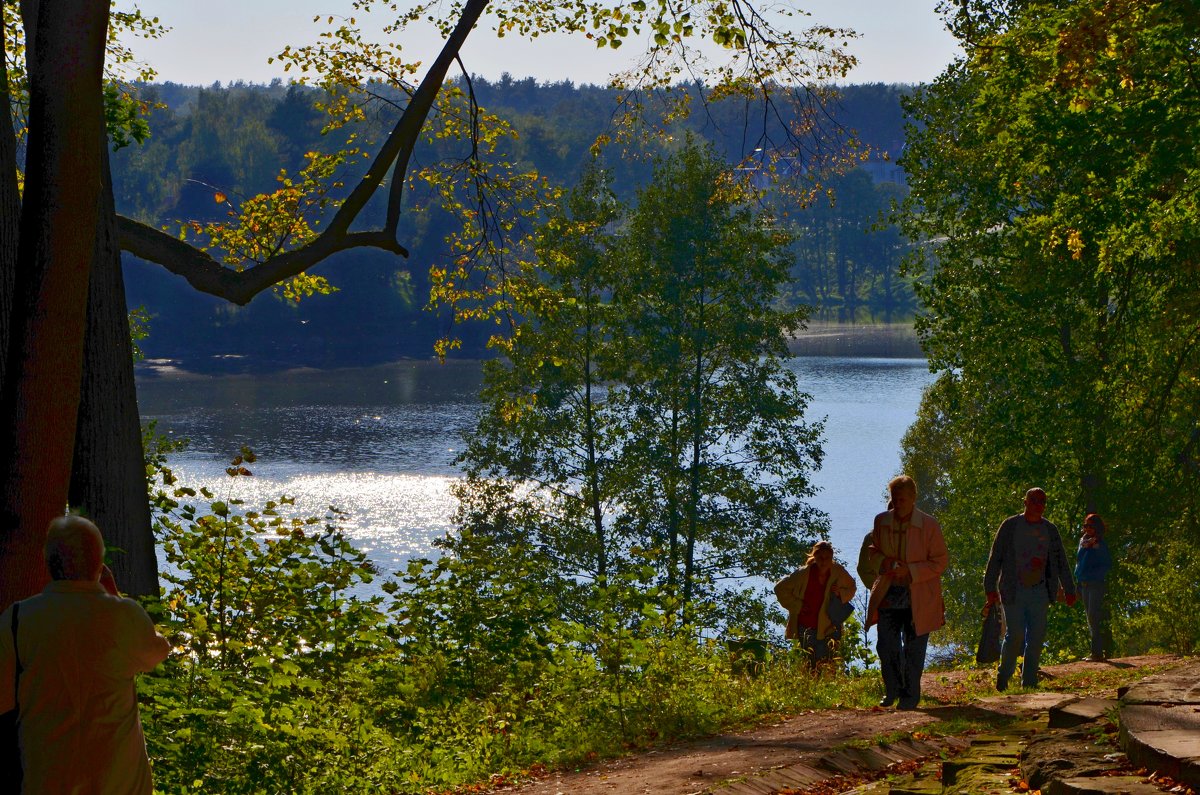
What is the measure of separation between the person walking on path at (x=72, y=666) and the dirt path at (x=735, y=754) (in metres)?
2.81

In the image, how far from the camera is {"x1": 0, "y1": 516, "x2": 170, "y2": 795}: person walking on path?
163 inches

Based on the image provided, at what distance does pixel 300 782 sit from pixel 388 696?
2129 mm

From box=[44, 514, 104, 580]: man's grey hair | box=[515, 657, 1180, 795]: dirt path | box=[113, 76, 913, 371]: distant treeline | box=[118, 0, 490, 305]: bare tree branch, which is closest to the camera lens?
box=[44, 514, 104, 580]: man's grey hair

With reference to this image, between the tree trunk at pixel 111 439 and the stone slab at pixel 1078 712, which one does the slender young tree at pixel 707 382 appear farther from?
the stone slab at pixel 1078 712

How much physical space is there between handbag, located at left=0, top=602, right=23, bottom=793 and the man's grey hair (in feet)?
0.67

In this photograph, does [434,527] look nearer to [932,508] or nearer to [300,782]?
[932,508]

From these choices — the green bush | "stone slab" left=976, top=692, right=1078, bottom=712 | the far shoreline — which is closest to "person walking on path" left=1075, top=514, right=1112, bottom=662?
the green bush

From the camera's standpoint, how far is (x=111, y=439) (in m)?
7.97

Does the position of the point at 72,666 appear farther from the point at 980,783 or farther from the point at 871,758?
the point at 871,758

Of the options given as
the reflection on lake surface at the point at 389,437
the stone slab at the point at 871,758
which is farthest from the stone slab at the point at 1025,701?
the reflection on lake surface at the point at 389,437

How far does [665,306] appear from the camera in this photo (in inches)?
1141

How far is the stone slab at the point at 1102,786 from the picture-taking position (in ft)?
15.1

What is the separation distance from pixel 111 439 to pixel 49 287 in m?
2.14

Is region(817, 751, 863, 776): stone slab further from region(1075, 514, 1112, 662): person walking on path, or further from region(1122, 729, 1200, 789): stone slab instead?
region(1075, 514, 1112, 662): person walking on path
